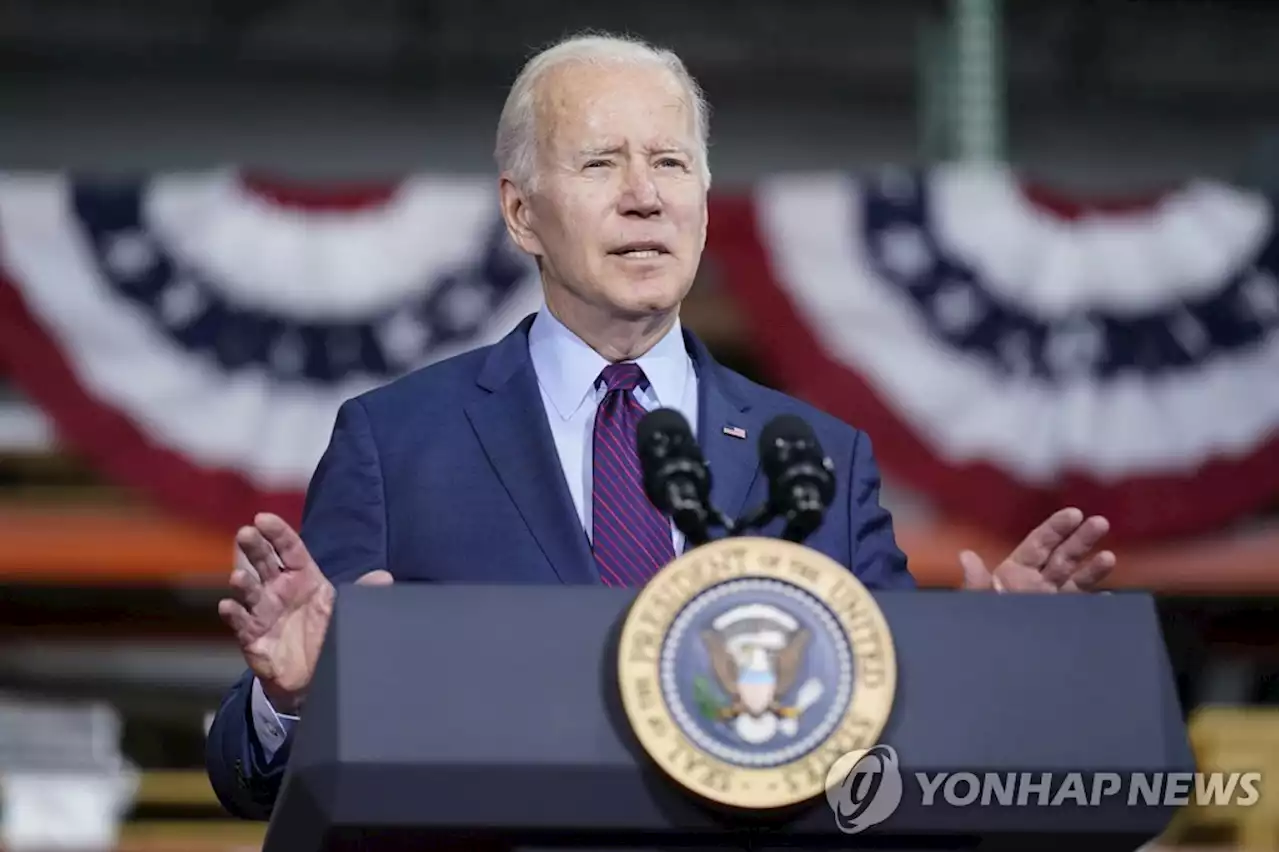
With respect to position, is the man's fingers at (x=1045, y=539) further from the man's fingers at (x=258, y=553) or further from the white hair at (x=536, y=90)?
the man's fingers at (x=258, y=553)

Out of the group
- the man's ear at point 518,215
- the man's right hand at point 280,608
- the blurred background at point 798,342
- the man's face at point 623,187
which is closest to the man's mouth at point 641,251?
the man's face at point 623,187

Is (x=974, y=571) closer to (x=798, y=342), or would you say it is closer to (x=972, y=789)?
(x=972, y=789)

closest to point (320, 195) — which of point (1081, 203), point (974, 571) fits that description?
point (1081, 203)

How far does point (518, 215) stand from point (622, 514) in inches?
15.9

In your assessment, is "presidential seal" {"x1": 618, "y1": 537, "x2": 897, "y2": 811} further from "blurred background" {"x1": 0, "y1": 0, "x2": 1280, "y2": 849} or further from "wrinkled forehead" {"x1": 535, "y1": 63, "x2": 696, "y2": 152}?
"blurred background" {"x1": 0, "y1": 0, "x2": 1280, "y2": 849}

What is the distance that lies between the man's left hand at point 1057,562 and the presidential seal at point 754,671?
356 millimetres

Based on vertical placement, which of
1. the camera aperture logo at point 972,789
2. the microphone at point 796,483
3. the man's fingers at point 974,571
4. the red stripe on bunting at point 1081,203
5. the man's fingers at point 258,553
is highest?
the red stripe on bunting at point 1081,203

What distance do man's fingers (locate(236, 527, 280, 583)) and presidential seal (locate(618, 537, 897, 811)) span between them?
31cm

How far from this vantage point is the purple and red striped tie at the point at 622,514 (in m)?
1.81

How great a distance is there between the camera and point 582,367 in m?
2.01

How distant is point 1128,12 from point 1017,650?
20.6ft

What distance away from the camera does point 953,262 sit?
16.1ft

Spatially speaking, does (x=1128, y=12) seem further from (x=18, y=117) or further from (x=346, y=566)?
(x=346, y=566)

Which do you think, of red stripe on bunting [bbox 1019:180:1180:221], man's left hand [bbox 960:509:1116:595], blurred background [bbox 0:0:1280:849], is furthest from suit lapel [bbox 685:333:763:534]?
red stripe on bunting [bbox 1019:180:1180:221]
